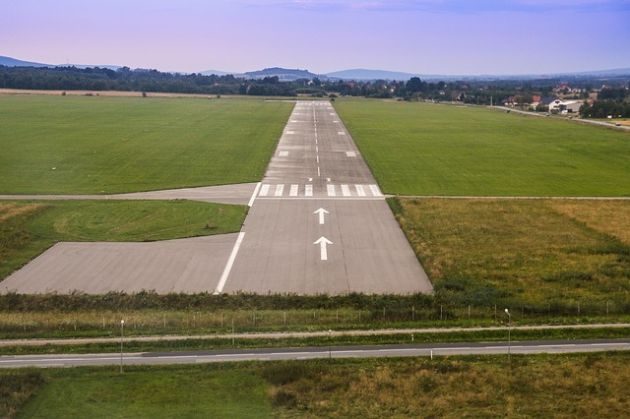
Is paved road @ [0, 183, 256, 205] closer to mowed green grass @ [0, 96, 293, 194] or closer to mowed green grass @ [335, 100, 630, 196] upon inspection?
mowed green grass @ [0, 96, 293, 194]

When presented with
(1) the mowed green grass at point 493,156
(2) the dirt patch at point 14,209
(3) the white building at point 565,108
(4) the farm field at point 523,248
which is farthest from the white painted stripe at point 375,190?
(3) the white building at point 565,108

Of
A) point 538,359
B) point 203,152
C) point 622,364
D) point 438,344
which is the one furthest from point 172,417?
point 203,152

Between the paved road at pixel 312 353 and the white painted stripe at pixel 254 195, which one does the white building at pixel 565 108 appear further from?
the paved road at pixel 312 353

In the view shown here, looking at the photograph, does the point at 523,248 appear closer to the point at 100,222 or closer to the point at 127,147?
the point at 100,222

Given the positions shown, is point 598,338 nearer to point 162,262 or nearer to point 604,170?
point 162,262

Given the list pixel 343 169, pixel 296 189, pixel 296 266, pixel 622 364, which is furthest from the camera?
pixel 343 169

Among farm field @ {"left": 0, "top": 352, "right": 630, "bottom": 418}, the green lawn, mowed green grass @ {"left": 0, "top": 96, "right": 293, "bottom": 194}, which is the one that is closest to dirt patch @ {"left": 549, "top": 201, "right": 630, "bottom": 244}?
farm field @ {"left": 0, "top": 352, "right": 630, "bottom": 418}

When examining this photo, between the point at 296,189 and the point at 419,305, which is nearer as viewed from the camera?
the point at 419,305
